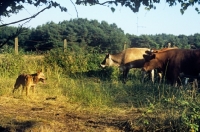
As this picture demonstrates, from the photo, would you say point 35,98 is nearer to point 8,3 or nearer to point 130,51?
point 8,3

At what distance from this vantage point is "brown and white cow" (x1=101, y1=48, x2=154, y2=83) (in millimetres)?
15918

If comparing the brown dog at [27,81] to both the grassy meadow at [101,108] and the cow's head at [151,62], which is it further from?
the cow's head at [151,62]

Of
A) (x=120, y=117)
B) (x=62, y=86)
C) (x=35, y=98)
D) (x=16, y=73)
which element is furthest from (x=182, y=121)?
(x=16, y=73)

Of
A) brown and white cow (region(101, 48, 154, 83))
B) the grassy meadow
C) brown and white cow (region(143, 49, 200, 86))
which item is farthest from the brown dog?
brown and white cow (region(101, 48, 154, 83))

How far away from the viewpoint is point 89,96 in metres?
8.35

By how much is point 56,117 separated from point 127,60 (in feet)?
32.1

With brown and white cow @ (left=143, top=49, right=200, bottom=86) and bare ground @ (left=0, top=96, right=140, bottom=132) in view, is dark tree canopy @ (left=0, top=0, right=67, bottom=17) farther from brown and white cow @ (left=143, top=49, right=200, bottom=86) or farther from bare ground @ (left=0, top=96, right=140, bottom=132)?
brown and white cow @ (left=143, top=49, right=200, bottom=86)

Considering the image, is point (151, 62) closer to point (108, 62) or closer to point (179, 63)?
point (179, 63)

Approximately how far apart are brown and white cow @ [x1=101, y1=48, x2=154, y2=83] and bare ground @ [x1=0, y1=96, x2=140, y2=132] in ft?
24.3

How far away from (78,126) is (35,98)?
11.3 ft

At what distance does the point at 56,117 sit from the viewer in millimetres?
6832

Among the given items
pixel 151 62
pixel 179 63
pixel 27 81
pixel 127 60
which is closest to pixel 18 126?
pixel 27 81

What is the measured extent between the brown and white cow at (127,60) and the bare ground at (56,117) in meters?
7.41

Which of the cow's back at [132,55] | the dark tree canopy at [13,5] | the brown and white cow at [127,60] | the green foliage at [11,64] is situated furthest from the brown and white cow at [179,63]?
the dark tree canopy at [13,5]
